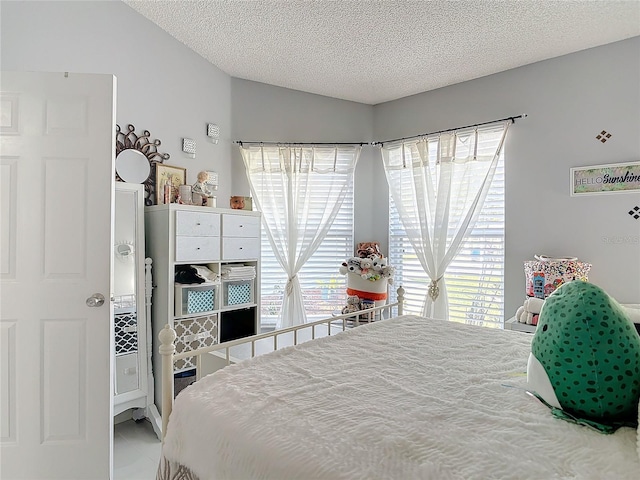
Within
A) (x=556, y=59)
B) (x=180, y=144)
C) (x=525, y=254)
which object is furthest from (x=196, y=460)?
(x=556, y=59)

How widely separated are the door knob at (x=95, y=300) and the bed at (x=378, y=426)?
825 mm

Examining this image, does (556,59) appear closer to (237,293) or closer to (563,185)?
(563,185)

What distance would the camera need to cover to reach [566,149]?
2.78 meters

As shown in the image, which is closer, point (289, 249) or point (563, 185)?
point (563, 185)

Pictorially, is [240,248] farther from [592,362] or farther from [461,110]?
[592,362]

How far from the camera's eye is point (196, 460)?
3.43 feet

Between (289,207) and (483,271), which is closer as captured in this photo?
(483,271)

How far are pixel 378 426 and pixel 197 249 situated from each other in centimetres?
204

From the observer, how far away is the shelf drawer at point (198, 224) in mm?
2578

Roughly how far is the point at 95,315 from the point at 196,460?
104cm

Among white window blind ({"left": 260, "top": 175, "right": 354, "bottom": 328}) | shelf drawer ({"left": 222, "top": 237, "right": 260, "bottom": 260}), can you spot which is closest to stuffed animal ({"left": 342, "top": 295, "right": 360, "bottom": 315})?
white window blind ({"left": 260, "top": 175, "right": 354, "bottom": 328})

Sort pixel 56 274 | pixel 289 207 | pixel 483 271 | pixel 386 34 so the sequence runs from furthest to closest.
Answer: pixel 289 207, pixel 483 271, pixel 386 34, pixel 56 274

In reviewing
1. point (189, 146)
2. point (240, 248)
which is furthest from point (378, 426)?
point (189, 146)

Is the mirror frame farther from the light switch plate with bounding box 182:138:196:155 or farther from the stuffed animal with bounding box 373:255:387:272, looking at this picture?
the stuffed animal with bounding box 373:255:387:272
